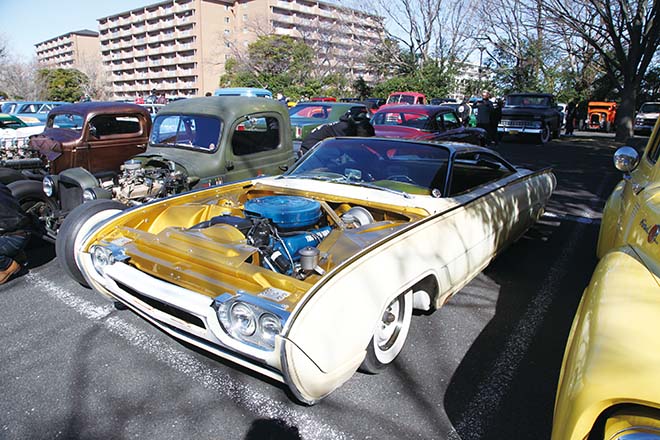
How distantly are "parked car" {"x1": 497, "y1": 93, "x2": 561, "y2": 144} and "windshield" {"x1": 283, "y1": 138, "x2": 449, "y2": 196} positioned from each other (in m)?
13.7

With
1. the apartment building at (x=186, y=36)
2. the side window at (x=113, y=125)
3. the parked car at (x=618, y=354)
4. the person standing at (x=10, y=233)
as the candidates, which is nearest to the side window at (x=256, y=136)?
the side window at (x=113, y=125)

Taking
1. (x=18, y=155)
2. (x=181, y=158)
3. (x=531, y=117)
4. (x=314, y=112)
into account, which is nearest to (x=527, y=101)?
(x=531, y=117)

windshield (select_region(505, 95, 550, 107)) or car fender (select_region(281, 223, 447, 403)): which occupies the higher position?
windshield (select_region(505, 95, 550, 107))

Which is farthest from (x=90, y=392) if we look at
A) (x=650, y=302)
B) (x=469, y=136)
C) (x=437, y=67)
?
(x=437, y=67)

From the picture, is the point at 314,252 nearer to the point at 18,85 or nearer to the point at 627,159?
the point at 627,159

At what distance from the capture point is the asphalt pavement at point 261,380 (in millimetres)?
2322

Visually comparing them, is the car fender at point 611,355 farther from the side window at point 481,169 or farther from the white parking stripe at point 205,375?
the side window at point 481,169

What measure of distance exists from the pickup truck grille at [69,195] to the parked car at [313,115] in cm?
647

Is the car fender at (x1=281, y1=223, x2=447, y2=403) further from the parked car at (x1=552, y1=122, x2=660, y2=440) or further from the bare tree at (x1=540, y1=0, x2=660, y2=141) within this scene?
the bare tree at (x1=540, y1=0, x2=660, y2=141)

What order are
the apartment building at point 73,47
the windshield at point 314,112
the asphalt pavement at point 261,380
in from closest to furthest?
the asphalt pavement at point 261,380, the windshield at point 314,112, the apartment building at point 73,47

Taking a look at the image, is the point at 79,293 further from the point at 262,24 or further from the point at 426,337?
the point at 262,24

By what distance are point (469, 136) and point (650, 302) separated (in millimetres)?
8909

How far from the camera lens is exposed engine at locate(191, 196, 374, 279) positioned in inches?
112

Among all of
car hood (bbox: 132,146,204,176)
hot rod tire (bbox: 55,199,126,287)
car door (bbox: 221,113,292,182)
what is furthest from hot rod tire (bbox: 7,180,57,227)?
car door (bbox: 221,113,292,182)
